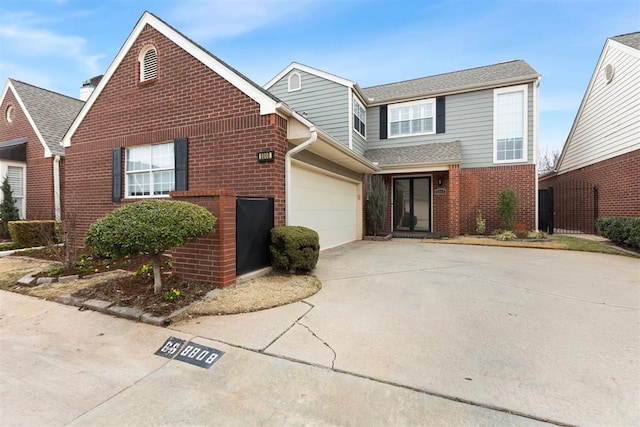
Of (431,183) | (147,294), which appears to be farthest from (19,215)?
(431,183)

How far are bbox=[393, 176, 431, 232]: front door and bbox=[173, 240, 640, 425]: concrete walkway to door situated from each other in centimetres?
718

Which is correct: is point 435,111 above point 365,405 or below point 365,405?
above

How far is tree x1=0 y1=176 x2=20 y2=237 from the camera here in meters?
10.4

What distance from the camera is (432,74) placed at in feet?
48.8

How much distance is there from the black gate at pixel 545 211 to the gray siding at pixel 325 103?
8.56 metres

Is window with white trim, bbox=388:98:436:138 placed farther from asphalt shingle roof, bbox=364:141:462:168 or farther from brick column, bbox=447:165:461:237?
brick column, bbox=447:165:461:237

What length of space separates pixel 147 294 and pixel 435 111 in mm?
12523

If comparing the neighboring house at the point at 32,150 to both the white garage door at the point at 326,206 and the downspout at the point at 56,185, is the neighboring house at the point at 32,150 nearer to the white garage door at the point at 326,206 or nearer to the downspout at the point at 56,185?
the downspout at the point at 56,185

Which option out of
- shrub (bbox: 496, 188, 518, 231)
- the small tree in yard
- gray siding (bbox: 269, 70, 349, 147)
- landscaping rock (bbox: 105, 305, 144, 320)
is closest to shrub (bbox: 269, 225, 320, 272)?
the small tree in yard

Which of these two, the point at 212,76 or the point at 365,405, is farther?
the point at 212,76

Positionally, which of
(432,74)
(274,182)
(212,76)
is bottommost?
(274,182)

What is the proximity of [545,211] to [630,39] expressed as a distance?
686 centimetres

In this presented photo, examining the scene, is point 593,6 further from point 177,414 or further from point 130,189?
point 130,189

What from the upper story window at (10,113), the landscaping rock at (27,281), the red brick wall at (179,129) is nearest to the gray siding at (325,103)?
the red brick wall at (179,129)
